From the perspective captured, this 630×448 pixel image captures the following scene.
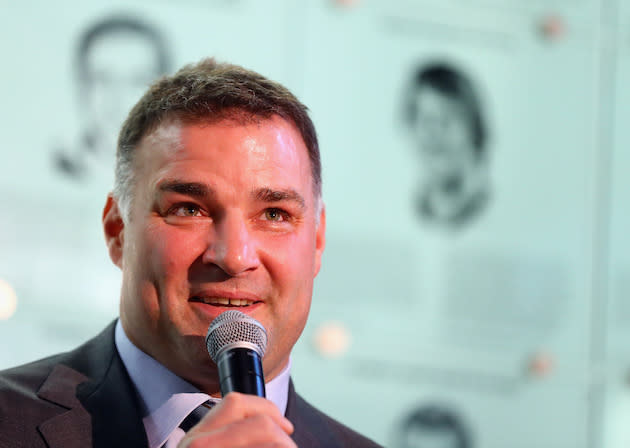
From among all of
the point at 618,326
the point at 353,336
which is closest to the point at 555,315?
the point at 618,326

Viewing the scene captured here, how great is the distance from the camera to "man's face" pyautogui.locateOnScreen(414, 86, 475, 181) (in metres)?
4.63

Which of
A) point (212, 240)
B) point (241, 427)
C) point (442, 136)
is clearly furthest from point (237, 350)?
point (442, 136)

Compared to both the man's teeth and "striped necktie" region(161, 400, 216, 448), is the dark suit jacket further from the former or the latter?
the man's teeth

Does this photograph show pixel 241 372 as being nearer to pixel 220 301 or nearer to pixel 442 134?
pixel 220 301

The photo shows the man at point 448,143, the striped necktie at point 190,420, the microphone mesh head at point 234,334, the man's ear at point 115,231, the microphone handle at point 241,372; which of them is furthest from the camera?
the man at point 448,143

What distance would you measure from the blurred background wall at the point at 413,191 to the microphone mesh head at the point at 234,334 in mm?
2283

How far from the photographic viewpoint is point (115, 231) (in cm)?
226

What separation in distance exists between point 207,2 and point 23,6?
2.87 ft

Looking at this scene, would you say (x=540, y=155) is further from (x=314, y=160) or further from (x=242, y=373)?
(x=242, y=373)

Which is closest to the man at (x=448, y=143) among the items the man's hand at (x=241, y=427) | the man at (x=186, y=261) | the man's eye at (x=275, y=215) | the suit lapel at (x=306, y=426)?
the suit lapel at (x=306, y=426)

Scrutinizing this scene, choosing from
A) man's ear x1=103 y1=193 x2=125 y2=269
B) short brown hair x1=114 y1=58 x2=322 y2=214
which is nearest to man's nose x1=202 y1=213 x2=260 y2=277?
short brown hair x1=114 y1=58 x2=322 y2=214

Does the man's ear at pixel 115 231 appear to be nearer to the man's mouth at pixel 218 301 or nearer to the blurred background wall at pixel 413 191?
the man's mouth at pixel 218 301

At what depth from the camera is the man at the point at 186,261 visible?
1.91m

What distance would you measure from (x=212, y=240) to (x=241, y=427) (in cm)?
62
